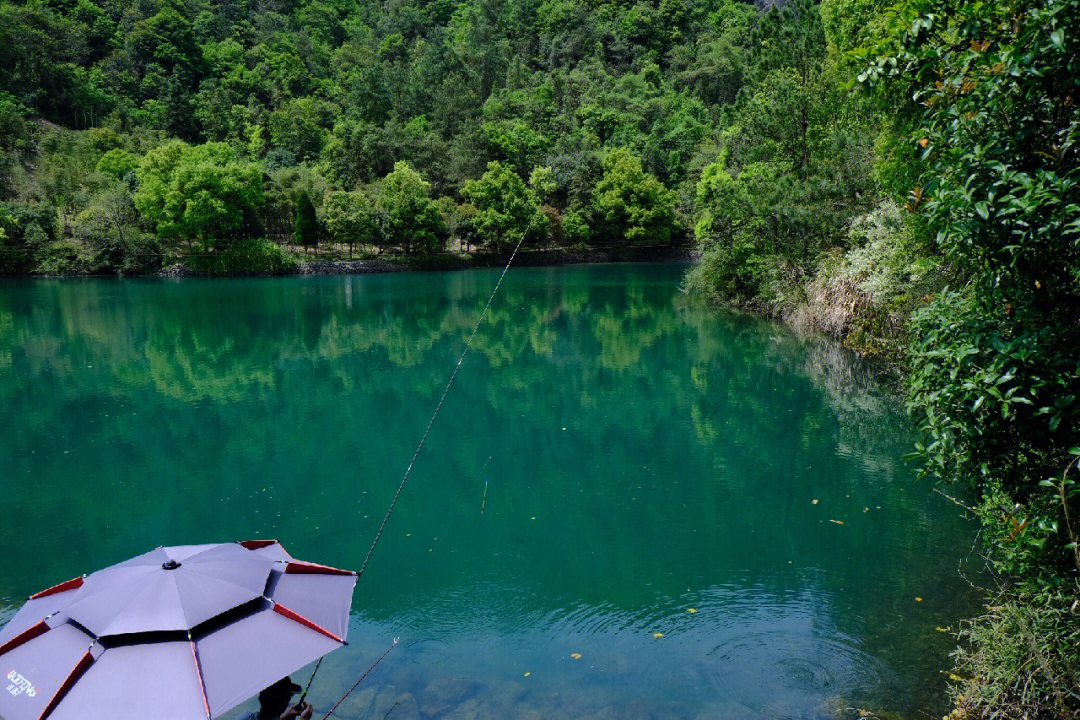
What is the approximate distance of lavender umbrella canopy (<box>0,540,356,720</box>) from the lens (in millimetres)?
3586

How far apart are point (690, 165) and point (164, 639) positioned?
56.7 m

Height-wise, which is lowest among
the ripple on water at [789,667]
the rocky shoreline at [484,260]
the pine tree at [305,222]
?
the ripple on water at [789,667]

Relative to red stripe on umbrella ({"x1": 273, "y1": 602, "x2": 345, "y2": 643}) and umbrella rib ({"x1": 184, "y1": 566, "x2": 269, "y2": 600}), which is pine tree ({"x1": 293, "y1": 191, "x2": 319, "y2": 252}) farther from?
red stripe on umbrella ({"x1": 273, "y1": 602, "x2": 345, "y2": 643})

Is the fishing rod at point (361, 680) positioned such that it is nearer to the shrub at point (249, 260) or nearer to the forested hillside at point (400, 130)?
the forested hillside at point (400, 130)

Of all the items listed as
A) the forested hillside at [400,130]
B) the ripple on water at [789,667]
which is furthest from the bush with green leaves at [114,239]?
the ripple on water at [789,667]

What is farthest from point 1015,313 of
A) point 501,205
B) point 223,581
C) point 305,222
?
point 501,205

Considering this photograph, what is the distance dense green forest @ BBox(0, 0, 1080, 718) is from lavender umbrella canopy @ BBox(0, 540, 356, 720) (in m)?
4.24

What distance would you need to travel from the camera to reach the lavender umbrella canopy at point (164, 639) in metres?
3.59

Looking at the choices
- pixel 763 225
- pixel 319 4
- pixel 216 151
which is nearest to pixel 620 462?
pixel 763 225

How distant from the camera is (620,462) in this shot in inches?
473

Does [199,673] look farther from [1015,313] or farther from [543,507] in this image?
[543,507]

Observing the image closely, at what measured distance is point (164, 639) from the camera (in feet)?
12.7

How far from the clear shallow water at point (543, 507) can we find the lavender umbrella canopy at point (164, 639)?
6.21 ft

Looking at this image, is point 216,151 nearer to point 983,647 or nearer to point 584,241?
point 584,241
